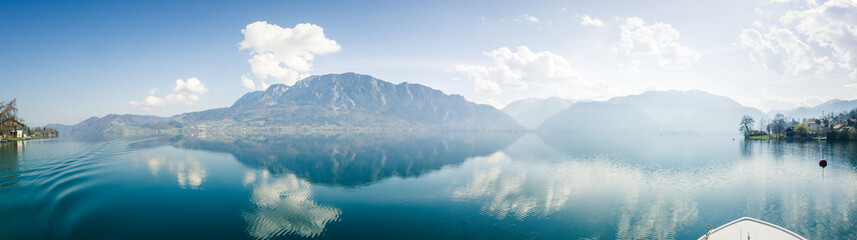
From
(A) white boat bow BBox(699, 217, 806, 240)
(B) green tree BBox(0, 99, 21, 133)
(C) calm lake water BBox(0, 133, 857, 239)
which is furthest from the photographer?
(B) green tree BBox(0, 99, 21, 133)

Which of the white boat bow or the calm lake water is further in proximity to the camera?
the calm lake water

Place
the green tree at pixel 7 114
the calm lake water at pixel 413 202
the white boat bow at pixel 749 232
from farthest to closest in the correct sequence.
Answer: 1. the green tree at pixel 7 114
2. the calm lake water at pixel 413 202
3. the white boat bow at pixel 749 232

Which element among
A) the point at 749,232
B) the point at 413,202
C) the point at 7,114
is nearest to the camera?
the point at 749,232

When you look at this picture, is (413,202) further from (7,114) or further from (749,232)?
(7,114)

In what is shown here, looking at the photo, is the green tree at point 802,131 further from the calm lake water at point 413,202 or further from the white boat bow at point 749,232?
the white boat bow at point 749,232

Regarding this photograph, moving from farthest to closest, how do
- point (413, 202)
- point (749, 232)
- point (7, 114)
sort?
point (7, 114), point (413, 202), point (749, 232)

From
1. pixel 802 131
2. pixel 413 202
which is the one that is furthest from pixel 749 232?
pixel 802 131

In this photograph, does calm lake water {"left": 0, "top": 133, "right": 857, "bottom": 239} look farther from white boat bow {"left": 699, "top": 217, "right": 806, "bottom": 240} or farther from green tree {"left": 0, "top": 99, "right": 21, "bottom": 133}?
green tree {"left": 0, "top": 99, "right": 21, "bottom": 133}

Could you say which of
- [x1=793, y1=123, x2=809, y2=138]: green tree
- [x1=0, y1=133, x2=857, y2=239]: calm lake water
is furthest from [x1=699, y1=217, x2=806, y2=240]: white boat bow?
[x1=793, y1=123, x2=809, y2=138]: green tree

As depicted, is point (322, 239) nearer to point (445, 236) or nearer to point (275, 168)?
point (445, 236)

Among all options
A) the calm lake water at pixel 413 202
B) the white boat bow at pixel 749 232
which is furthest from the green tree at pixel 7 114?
the white boat bow at pixel 749 232

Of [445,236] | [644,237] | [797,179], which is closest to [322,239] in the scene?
[445,236]
